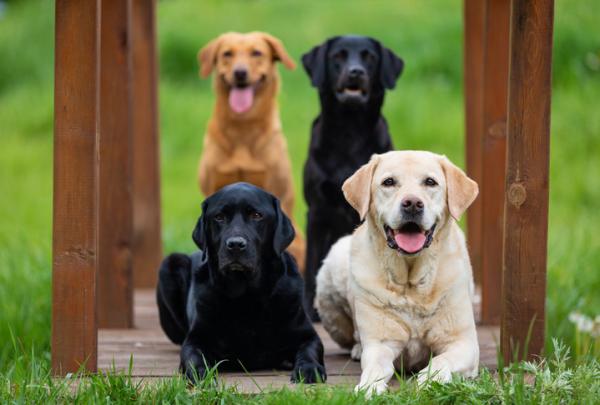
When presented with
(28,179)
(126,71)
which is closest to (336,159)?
(126,71)

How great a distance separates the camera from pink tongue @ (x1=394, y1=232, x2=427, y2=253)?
157 inches

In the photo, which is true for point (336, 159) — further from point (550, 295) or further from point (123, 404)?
point (123, 404)

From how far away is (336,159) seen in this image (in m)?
5.76

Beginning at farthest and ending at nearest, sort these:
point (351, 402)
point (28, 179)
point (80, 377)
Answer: point (28, 179) → point (80, 377) → point (351, 402)

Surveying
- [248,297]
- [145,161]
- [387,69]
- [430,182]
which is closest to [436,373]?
[430,182]

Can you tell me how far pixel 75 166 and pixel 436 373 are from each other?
152 centimetres

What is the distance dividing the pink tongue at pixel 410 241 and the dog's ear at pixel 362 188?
0.18 meters

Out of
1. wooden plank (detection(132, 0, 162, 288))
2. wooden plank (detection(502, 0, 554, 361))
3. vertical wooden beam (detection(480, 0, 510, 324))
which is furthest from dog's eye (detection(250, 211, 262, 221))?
wooden plank (detection(132, 0, 162, 288))

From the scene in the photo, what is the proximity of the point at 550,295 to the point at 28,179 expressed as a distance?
7230 mm

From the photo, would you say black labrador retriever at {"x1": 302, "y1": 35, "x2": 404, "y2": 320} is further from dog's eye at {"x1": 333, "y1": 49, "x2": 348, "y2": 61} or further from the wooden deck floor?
the wooden deck floor

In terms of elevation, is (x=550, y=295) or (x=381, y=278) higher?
(x=381, y=278)

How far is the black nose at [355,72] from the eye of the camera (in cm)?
559

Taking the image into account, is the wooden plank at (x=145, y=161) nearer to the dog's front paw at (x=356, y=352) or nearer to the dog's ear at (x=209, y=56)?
the dog's ear at (x=209, y=56)

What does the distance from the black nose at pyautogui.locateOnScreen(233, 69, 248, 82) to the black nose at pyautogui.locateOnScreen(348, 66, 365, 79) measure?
816 millimetres
